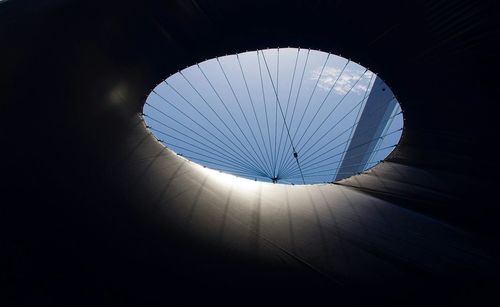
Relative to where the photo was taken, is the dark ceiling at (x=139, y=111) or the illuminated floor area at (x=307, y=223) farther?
the illuminated floor area at (x=307, y=223)

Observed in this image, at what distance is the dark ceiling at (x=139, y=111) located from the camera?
19.3 ft

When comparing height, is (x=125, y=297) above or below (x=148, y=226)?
below

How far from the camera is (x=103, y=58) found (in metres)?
7.30

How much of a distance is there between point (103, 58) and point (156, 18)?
1.69 meters

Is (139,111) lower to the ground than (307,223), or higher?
higher

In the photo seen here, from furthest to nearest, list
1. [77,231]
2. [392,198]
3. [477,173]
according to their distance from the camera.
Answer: [392,198] → [477,173] → [77,231]

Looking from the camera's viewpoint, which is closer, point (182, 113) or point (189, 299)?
point (189, 299)

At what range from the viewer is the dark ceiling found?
589 cm

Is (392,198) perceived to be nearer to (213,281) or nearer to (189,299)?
(213,281)

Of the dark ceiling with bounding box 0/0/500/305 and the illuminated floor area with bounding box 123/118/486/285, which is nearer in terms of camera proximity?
the dark ceiling with bounding box 0/0/500/305

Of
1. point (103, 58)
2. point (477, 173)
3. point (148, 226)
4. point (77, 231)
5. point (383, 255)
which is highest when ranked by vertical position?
point (477, 173)

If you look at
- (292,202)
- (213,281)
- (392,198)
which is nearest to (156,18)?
(213,281)

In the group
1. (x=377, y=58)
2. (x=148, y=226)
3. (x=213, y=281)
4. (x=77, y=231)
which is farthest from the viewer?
(x=377, y=58)

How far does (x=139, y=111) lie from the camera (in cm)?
944
